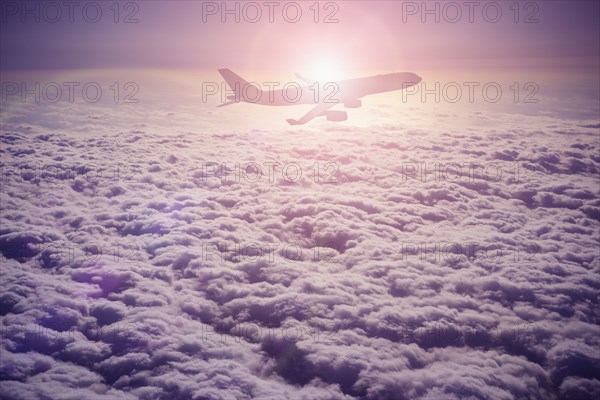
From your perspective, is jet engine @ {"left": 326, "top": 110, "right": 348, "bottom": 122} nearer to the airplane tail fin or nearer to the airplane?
the airplane

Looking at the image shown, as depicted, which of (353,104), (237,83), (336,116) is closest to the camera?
(336,116)

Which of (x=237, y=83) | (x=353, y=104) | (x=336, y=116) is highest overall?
(x=237, y=83)

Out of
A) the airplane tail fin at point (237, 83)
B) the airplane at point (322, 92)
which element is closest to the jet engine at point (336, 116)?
the airplane at point (322, 92)


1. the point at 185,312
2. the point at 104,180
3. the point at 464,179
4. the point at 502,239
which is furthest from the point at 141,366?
the point at 464,179

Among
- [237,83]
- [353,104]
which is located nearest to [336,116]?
[353,104]

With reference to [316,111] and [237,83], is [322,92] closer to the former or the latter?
[316,111]

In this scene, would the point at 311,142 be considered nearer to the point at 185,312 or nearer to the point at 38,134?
the point at 185,312

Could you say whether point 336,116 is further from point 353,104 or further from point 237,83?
point 237,83

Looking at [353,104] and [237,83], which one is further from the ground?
[237,83]

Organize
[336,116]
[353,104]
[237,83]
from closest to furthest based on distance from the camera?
[336,116]
[353,104]
[237,83]

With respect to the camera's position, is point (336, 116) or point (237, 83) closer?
point (336, 116)
